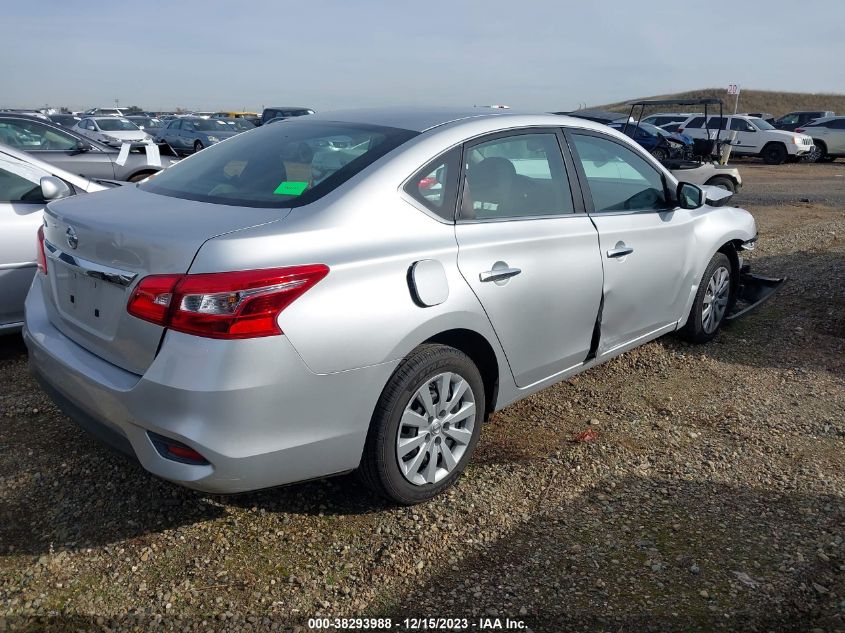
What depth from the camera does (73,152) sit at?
28.4 feet

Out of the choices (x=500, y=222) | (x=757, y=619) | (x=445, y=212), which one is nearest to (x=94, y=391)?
(x=445, y=212)

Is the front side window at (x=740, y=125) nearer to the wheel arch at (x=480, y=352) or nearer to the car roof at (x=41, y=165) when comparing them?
the car roof at (x=41, y=165)

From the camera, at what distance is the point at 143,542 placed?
2.81 metres

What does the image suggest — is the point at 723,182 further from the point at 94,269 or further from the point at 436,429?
the point at 94,269

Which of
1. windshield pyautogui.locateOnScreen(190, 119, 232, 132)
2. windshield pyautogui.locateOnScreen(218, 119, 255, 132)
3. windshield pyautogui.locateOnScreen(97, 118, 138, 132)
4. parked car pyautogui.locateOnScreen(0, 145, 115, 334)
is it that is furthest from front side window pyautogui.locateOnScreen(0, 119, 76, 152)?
windshield pyautogui.locateOnScreen(97, 118, 138, 132)

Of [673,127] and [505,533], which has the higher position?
[673,127]

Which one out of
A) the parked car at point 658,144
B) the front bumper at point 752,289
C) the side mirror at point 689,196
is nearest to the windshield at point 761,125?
the parked car at point 658,144

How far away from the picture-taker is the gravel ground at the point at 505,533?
2.50m

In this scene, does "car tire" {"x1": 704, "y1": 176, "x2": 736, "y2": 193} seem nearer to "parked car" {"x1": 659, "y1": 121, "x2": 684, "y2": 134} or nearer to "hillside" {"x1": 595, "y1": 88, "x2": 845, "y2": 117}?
"parked car" {"x1": 659, "y1": 121, "x2": 684, "y2": 134}

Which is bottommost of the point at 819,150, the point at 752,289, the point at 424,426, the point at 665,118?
the point at 752,289

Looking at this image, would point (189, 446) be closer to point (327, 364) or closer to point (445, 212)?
point (327, 364)

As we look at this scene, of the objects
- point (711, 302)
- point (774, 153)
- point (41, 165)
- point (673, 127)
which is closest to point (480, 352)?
point (711, 302)

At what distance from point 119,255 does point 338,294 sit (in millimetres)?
807

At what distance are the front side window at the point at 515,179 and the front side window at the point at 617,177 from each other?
0.22 meters
